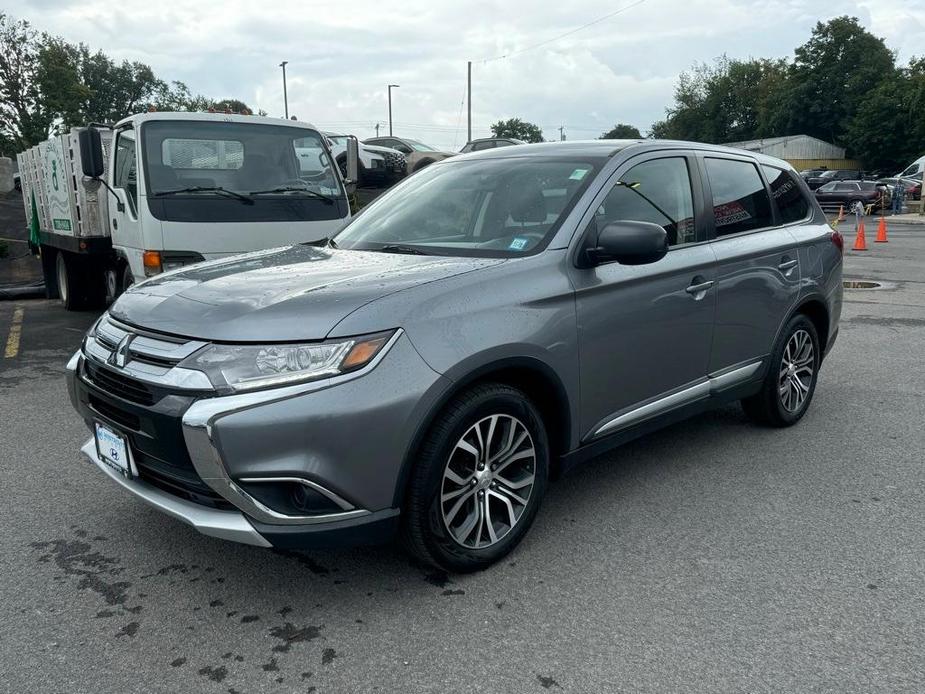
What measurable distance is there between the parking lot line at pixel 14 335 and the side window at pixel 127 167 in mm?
1861

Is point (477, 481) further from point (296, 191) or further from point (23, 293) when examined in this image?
point (23, 293)

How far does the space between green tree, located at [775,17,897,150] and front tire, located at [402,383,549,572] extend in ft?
262

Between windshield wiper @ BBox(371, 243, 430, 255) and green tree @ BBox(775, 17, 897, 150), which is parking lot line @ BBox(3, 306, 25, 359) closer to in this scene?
windshield wiper @ BBox(371, 243, 430, 255)

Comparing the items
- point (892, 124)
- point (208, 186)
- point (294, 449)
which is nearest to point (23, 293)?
point (208, 186)

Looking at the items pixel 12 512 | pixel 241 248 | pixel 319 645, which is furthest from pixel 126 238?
pixel 319 645

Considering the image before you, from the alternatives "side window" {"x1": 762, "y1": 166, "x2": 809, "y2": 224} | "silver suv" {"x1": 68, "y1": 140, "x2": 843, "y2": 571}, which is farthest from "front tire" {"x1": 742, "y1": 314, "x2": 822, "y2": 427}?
"side window" {"x1": 762, "y1": 166, "x2": 809, "y2": 224}

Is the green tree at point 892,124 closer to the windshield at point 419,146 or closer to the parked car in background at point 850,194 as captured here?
the parked car in background at point 850,194

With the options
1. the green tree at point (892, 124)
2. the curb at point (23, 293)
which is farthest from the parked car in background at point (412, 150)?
the green tree at point (892, 124)

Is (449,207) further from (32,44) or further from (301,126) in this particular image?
(32,44)

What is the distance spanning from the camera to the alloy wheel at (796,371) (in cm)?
500

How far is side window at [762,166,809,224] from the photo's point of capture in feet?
16.4

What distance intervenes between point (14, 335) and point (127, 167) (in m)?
2.60

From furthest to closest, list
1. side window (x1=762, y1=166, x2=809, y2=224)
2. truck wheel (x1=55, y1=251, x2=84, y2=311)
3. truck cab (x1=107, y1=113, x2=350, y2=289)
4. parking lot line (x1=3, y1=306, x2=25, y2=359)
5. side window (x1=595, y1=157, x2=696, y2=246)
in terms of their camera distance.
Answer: truck wheel (x1=55, y1=251, x2=84, y2=311) < parking lot line (x1=3, y1=306, x2=25, y2=359) < truck cab (x1=107, y1=113, x2=350, y2=289) < side window (x1=762, y1=166, x2=809, y2=224) < side window (x1=595, y1=157, x2=696, y2=246)

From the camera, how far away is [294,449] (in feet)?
8.68
